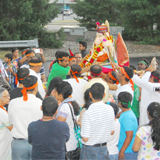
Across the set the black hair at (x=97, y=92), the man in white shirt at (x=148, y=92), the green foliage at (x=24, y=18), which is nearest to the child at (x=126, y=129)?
the black hair at (x=97, y=92)

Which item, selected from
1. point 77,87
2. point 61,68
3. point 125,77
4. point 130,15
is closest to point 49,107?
point 77,87

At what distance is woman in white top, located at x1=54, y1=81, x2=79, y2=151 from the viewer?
11.2 feet

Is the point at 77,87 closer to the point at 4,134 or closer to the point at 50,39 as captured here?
the point at 4,134

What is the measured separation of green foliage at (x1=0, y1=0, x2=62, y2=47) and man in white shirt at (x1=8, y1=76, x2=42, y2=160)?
11.3 m

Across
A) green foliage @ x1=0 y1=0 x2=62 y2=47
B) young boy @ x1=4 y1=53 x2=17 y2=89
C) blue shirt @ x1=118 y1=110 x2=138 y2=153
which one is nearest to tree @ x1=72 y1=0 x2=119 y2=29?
green foliage @ x1=0 y1=0 x2=62 y2=47

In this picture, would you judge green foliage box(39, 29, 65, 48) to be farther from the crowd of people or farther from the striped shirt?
the striped shirt

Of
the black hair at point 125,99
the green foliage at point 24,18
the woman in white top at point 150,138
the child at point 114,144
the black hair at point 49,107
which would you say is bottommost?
the child at point 114,144

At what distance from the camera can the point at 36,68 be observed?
522 cm

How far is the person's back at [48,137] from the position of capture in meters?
2.94

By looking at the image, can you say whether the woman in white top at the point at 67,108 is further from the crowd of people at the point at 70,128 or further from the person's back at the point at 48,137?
the person's back at the point at 48,137

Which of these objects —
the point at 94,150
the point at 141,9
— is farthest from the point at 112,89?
the point at 141,9

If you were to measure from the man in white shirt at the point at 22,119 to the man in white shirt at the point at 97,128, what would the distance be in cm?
68

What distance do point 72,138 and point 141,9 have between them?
14934 millimetres

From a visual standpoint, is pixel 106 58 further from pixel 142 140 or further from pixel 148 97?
pixel 142 140
